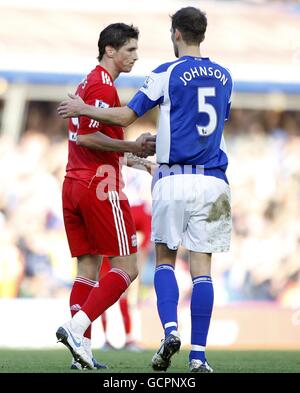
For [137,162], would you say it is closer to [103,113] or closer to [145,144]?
[145,144]

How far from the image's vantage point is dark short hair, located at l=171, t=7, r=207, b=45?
23.4ft

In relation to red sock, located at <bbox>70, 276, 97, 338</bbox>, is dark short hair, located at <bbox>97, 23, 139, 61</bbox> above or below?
above

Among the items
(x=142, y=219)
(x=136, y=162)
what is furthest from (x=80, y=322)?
(x=142, y=219)

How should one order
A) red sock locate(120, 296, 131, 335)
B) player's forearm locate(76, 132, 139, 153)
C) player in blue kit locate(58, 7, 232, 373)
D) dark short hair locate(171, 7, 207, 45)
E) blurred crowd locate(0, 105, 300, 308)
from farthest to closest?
blurred crowd locate(0, 105, 300, 308)
red sock locate(120, 296, 131, 335)
player's forearm locate(76, 132, 139, 153)
dark short hair locate(171, 7, 207, 45)
player in blue kit locate(58, 7, 232, 373)

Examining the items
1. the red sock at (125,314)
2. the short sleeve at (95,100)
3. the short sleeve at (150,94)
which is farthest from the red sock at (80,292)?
the red sock at (125,314)

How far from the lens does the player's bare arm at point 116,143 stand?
289 inches

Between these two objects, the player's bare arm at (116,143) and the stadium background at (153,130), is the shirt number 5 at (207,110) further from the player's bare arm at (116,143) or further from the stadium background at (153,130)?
the stadium background at (153,130)

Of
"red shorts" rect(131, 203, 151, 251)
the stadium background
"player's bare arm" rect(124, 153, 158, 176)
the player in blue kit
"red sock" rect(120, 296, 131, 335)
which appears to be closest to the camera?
the player in blue kit

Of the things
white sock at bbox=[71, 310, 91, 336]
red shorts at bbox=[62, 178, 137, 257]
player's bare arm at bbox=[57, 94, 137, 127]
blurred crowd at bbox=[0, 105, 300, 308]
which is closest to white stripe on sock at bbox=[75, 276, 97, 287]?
red shorts at bbox=[62, 178, 137, 257]

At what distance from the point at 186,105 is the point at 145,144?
50cm

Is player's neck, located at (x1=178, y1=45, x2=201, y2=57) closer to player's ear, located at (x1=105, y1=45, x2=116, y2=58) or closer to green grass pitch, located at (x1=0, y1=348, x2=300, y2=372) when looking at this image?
player's ear, located at (x1=105, y1=45, x2=116, y2=58)

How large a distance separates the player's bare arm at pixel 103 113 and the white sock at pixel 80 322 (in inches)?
48.6

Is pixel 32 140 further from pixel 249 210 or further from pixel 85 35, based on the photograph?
pixel 249 210

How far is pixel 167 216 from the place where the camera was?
7090 millimetres
